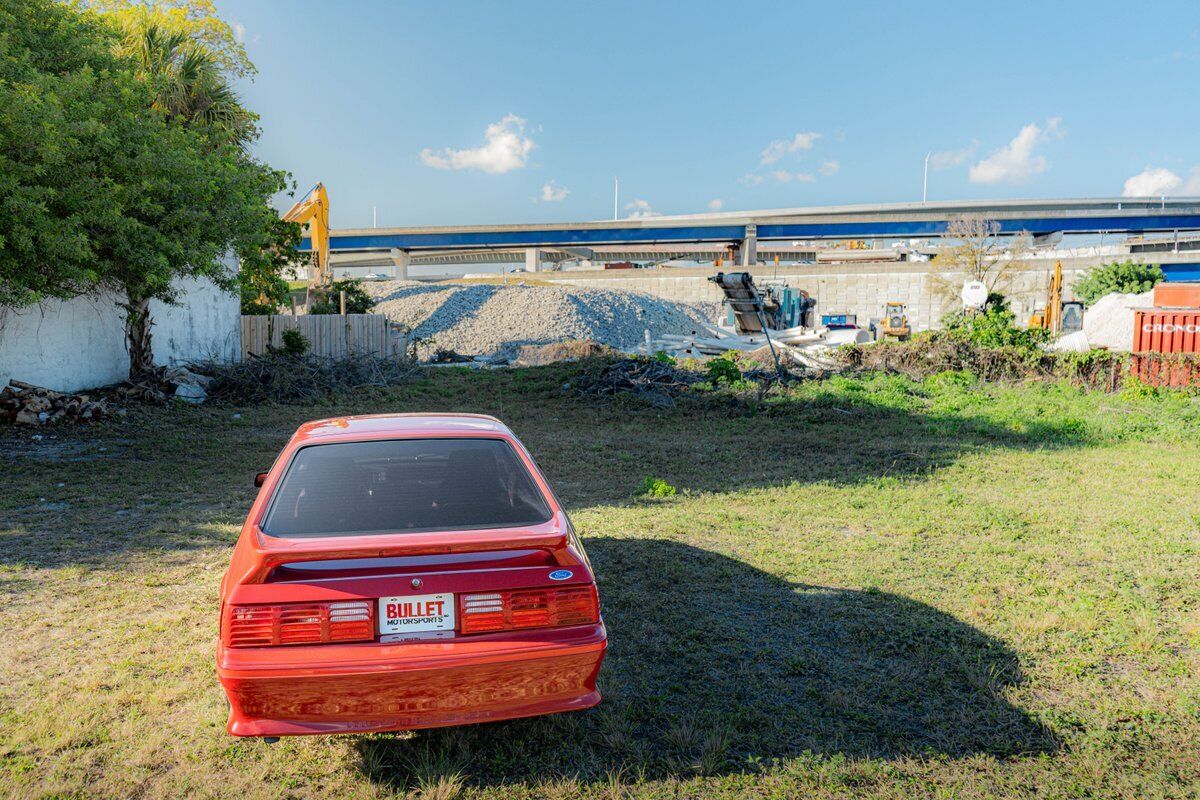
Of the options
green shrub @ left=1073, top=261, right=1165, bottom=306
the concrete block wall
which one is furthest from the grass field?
the concrete block wall

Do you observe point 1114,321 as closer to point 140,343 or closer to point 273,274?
point 273,274

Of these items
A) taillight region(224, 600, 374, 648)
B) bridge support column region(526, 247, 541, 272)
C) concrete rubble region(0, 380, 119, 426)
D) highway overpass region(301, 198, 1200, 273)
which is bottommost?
A: concrete rubble region(0, 380, 119, 426)

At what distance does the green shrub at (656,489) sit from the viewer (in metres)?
8.93

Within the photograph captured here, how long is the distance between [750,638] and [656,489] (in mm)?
4150

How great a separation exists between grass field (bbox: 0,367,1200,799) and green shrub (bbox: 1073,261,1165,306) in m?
44.6

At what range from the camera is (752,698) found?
4.14m

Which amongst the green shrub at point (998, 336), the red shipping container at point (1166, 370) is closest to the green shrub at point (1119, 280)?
the green shrub at point (998, 336)

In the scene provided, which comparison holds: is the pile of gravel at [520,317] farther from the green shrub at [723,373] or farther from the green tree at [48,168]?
the green tree at [48,168]

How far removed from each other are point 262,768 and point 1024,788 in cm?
322

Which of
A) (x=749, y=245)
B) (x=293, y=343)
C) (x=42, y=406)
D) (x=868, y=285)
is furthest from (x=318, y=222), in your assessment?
(x=749, y=245)

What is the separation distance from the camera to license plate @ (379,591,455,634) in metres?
3.14

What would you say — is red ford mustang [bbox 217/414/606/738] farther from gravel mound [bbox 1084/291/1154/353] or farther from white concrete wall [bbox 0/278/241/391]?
gravel mound [bbox 1084/291/1154/353]

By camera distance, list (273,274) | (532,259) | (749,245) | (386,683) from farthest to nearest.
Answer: (532,259) → (749,245) → (273,274) → (386,683)

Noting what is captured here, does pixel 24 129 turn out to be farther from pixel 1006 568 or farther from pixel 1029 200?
pixel 1029 200
